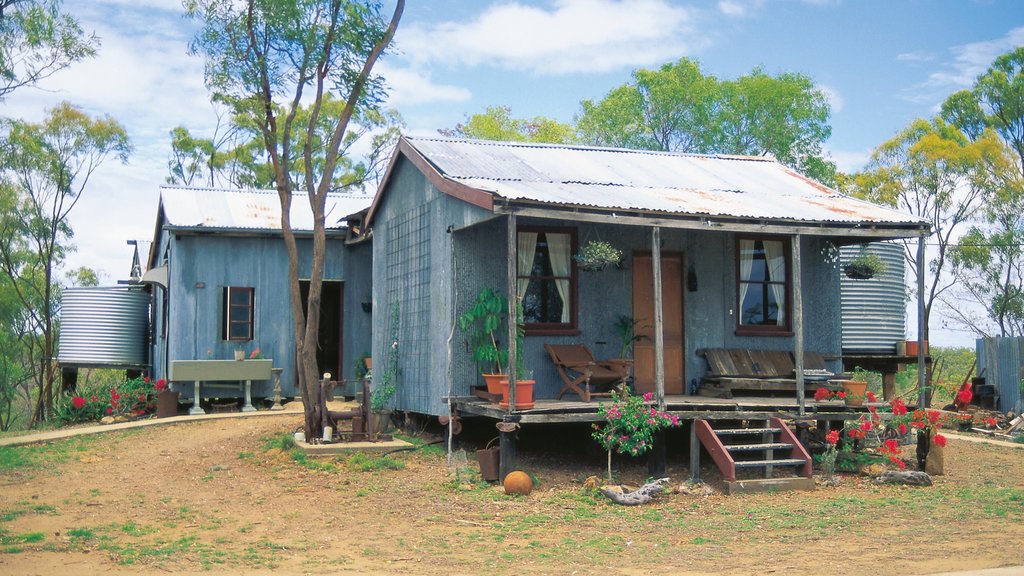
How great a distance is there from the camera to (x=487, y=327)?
12.8 meters

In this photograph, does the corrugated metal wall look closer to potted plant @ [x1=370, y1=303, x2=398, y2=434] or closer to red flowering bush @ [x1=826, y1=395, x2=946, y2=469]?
red flowering bush @ [x1=826, y1=395, x2=946, y2=469]

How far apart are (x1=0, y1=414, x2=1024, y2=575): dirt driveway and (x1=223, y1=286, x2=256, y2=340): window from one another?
5722mm

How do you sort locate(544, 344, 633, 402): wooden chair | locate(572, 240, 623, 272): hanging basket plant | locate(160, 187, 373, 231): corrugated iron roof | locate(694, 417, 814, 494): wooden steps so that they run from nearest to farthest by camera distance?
locate(694, 417, 814, 494): wooden steps
locate(572, 240, 623, 272): hanging basket plant
locate(544, 344, 633, 402): wooden chair
locate(160, 187, 373, 231): corrugated iron roof

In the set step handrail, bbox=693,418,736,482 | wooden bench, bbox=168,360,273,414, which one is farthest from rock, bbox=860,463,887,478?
wooden bench, bbox=168,360,273,414

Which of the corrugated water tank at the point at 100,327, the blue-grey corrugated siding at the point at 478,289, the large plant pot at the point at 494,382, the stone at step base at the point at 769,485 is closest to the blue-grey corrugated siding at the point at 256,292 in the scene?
the corrugated water tank at the point at 100,327

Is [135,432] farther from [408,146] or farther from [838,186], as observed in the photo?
[838,186]

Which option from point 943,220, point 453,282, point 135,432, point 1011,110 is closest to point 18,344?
point 135,432

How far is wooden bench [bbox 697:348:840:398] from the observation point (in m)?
14.1

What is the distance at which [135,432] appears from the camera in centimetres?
1684

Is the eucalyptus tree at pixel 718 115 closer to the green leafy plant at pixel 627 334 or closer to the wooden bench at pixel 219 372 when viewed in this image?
the wooden bench at pixel 219 372

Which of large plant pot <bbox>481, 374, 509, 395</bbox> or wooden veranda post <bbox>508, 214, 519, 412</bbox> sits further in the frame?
large plant pot <bbox>481, 374, 509, 395</bbox>

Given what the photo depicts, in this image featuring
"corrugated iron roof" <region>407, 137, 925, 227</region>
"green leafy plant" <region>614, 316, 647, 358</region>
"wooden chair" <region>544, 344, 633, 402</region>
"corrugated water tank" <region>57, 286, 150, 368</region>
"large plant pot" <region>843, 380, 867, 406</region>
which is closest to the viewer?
"corrugated iron roof" <region>407, 137, 925, 227</region>

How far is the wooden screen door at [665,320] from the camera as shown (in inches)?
563

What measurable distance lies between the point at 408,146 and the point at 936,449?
28.6 feet
